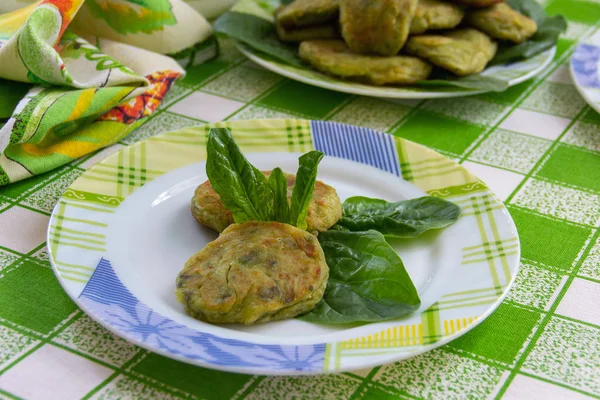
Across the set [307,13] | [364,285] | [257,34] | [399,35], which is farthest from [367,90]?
[364,285]

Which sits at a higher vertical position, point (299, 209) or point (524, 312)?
point (299, 209)

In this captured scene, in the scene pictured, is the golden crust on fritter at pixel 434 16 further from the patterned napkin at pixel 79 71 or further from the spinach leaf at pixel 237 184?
the spinach leaf at pixel 237 184

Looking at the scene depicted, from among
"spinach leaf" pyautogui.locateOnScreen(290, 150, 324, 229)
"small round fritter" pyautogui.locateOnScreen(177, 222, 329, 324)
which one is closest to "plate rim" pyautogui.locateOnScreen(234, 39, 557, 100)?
"spinach leaf" pyautogui.locateOnScreen(290, 150, 324, 229)

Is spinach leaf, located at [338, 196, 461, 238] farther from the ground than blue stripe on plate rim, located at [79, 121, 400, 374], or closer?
closer

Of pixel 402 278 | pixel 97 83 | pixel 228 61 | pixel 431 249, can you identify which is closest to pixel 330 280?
pixel 402 278

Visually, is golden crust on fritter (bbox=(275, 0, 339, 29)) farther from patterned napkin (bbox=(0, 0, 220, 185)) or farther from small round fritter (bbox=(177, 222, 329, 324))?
small round fritter (bbox=(177, 222, 329, 324))

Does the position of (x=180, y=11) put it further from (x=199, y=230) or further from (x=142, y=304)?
(x=142, y=304)

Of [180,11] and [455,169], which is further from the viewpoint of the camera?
[180,11]
